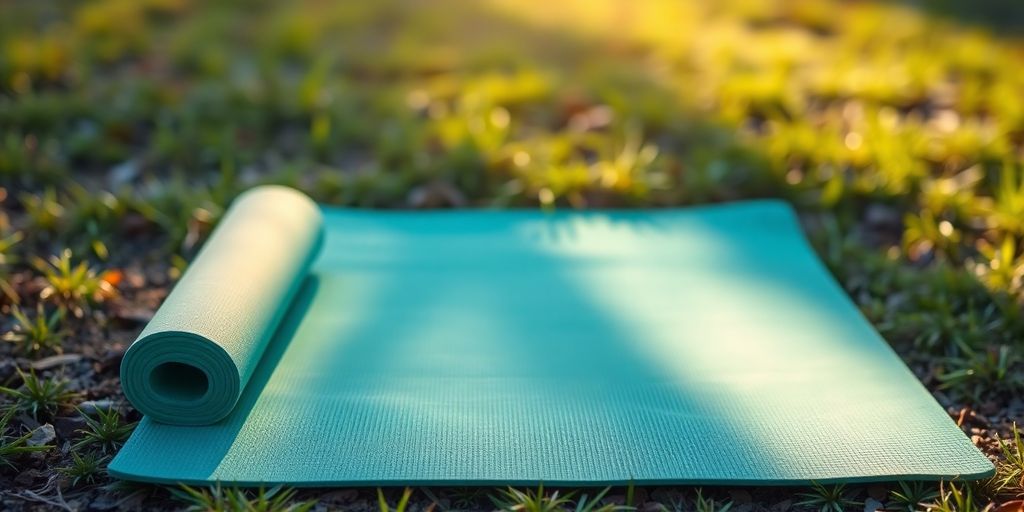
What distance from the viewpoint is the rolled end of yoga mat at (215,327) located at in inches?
82.5

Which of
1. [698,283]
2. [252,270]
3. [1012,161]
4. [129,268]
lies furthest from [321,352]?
[1012,161]

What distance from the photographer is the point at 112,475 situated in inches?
77.5

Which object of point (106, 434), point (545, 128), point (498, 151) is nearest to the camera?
point (106, 434)

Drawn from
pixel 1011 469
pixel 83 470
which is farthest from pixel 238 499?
pixel 1011 469

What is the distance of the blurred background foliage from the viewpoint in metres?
3.15

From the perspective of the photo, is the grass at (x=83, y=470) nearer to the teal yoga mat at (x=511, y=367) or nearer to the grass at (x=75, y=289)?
the teal yoga mat at (x=511, y=367)

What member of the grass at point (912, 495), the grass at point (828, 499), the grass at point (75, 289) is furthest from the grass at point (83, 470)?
the grass at point (912, 495)

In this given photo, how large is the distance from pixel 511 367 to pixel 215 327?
0.73 meters

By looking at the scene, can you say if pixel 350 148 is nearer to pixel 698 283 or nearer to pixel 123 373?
pixel 698 283

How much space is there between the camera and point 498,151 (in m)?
3.73

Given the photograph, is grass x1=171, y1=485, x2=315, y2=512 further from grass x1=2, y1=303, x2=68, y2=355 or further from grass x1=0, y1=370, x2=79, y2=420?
grass x1=2, y1=303, x2=68, y2=355

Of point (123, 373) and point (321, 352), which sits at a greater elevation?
Result: point (123, 373)

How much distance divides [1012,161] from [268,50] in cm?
337

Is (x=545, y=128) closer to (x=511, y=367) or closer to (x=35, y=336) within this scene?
(x=511, y=367)
